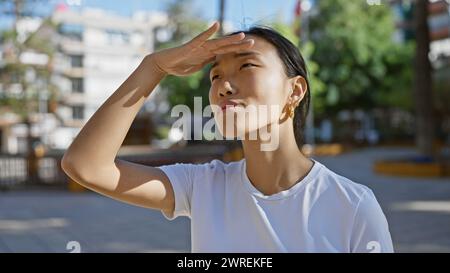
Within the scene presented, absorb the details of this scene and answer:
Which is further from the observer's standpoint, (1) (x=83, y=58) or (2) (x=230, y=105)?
(1) (x=83, y=58)

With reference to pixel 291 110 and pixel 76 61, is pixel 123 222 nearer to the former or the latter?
pixel 291 110

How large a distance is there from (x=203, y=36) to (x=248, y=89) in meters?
0.12

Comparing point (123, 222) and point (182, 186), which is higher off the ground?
point (182, 186)

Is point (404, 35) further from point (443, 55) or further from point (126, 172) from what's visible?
point (126, 172)

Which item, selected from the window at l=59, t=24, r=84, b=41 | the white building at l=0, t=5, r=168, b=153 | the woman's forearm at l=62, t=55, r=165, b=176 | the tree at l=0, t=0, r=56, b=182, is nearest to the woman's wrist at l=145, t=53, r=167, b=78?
the woman's forearm at l=62, t=55, r=165, b=176

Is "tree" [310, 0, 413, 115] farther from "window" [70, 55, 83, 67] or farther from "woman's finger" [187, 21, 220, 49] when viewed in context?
"woman's finger" [187, 21, 220, 49]

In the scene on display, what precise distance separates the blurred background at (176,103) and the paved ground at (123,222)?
24mm

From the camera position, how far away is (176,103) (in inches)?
704

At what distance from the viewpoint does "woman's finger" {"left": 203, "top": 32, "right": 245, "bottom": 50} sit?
0.90 meters

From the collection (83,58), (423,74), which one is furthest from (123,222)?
(83,58)

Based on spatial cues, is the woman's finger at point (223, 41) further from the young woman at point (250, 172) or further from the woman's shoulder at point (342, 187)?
the woman's shoulder at point (342, 187)

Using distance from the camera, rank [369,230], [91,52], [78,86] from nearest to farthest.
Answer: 1. [369,230]
2. [91,52]
3. [78,86]

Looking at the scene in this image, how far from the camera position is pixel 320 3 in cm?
2269
